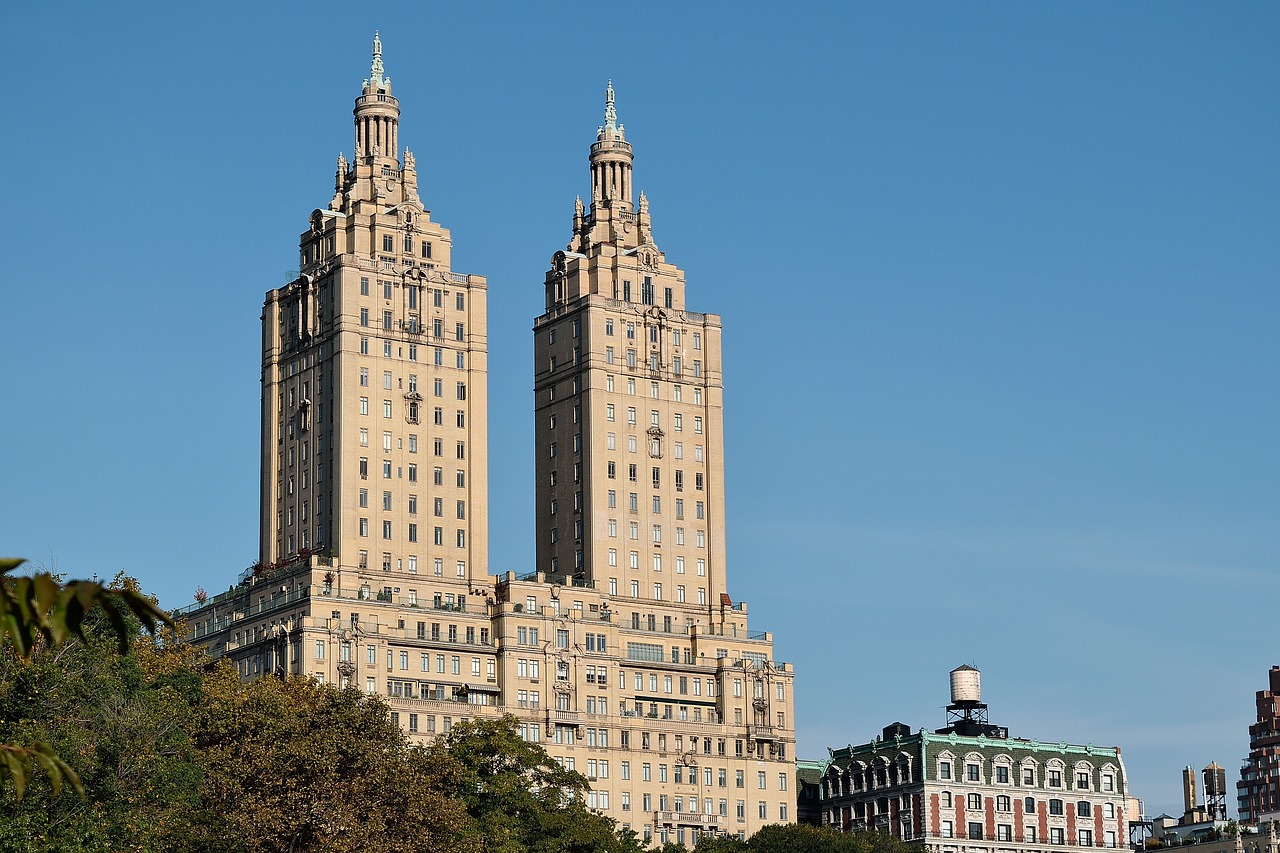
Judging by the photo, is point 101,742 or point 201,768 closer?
point 101,742

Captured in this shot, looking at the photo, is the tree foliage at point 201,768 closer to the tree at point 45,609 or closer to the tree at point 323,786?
the tree at point 323,786

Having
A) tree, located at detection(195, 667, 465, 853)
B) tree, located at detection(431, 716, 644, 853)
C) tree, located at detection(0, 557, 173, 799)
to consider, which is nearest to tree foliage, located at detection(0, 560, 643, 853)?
tree, located at detection(195, 667, 465, 853)

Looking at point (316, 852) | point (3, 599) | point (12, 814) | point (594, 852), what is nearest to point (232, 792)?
point (316, 852)

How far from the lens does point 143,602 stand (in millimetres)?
21047

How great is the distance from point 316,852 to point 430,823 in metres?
10.7

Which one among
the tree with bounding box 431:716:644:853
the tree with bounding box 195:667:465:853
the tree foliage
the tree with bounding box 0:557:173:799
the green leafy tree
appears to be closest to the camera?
the tree with bounding box 0:557:173:799

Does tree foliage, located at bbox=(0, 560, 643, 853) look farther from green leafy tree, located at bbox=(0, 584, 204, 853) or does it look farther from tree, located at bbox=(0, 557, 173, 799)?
tree, located at bbox=(0, 557, 173, 799)

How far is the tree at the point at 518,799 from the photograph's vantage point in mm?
165375

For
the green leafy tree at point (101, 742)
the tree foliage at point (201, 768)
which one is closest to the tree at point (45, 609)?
the tree foliage at point (201, 768)

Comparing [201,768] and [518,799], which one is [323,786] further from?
[518,799]

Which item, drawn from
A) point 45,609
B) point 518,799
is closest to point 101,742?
point 518,799

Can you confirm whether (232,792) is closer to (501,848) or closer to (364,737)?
(364,737)

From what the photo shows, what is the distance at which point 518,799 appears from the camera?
16925 cm

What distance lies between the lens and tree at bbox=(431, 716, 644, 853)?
16538 centimetres
